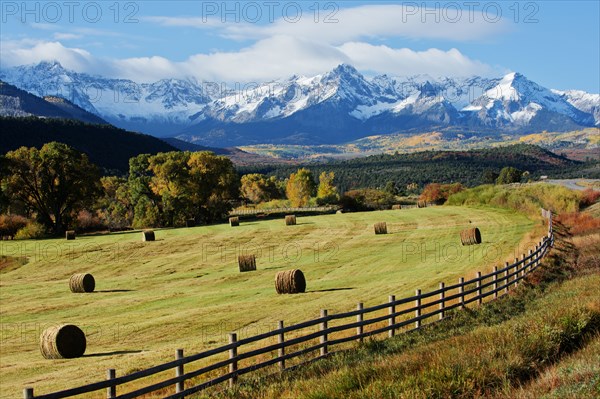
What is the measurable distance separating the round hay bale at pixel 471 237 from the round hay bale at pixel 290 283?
19.1 metres

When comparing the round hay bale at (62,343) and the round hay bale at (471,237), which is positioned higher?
the round hay bale at (471,237)

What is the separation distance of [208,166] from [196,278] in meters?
53.2

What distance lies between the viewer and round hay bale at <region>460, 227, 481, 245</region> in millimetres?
50500

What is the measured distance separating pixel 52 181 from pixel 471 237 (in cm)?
4369

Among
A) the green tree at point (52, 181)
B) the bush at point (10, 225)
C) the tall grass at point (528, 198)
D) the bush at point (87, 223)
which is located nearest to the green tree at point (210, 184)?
the bush at point (87, 223)

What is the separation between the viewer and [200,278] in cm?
4300

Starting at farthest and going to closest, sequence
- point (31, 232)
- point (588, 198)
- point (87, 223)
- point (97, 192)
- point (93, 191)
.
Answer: point (87, 223)
point (588, 198)
point (97, 192)
point (93, 191)
point (31, 232)

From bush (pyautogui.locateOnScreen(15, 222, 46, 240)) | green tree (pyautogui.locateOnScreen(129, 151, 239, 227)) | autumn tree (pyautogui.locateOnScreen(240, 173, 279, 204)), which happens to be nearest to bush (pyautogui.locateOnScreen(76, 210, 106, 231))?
green tree (pyautogui.locateOnScreen(129, 151, 239, 227))

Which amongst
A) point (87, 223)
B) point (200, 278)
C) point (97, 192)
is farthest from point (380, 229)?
point (87, 223)

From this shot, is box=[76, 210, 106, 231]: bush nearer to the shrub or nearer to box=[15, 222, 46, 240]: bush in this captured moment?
box=[15, 222, 46, 240]: bush

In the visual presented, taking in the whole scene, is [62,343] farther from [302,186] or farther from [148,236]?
[302,186]

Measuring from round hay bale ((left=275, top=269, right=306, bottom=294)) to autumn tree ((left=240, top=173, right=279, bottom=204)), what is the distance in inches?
5014

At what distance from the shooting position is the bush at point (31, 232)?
234 feet

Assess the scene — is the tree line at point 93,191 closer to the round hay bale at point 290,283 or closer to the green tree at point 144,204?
the green tree at point 144,204
